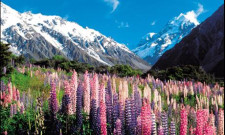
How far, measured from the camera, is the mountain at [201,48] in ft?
442

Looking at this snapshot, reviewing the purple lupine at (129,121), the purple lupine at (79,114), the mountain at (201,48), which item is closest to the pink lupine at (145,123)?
the purple lupine at (129,121)

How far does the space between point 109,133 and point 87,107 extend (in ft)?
4.03

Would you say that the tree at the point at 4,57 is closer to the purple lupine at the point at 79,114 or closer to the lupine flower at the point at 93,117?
the purple lupine at the point at 79,114

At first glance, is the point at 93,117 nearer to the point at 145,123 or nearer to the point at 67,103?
the point at 67,103

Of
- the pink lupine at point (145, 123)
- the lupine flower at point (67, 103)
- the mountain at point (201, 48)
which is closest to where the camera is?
the pink lupine at point (145, 123)

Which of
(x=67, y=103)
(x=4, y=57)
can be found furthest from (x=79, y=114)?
(x=4, y=57)

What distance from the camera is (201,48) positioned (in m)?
151

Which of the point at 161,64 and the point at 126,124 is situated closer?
the point at 126,124

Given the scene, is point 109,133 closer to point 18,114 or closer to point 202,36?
point 18,114

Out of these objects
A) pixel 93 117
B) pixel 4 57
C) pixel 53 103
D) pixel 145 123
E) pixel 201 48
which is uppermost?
pixel 201 48

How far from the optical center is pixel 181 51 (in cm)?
16500

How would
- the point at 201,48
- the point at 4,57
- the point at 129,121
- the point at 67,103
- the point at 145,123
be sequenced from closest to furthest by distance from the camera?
the point at 145,123 → the point at 129,121 → the point at 67,103 → the point at 4,57 → the point at 201,48

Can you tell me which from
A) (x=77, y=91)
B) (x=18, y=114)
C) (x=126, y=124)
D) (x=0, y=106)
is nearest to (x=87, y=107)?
(x=77, y=91)

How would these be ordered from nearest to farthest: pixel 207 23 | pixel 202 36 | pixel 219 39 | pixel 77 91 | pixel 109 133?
pixel 109 133 < pixel 77 91 < pixel 219 39 < pixel 202 36 < pixel 207 23
